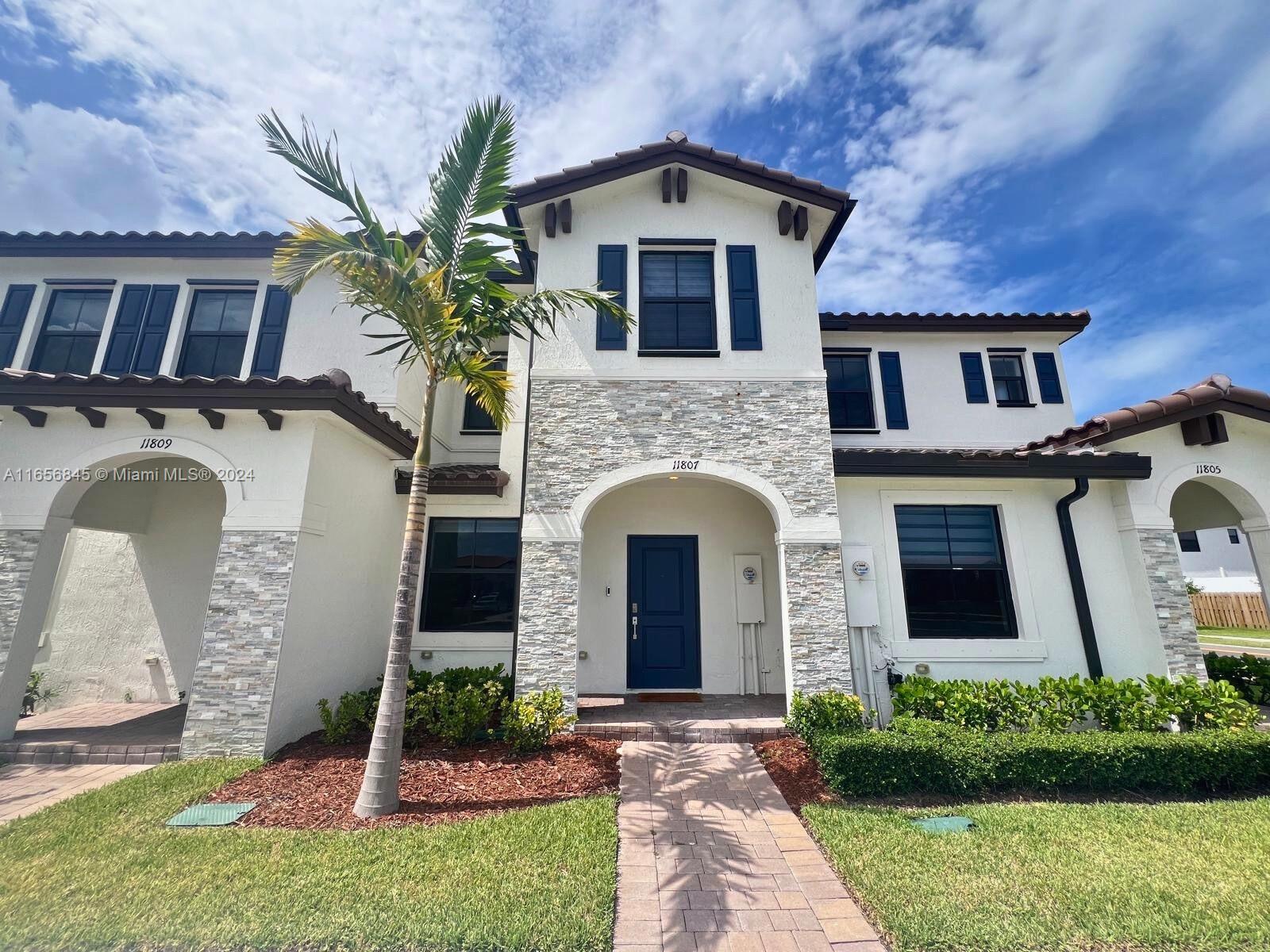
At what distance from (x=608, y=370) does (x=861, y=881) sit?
7152 millimetres

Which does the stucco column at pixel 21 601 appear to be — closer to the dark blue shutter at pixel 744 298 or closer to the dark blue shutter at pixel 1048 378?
the dark blue shutter at pixel 744 298

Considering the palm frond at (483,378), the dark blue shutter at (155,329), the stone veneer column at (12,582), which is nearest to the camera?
the palm frond at (483,378)

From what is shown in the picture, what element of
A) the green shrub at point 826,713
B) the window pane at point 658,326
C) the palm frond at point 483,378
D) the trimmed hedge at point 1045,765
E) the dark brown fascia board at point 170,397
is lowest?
the trimmed hedge at point 1045,765

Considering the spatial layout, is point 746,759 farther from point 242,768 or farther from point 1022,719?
point 242,768

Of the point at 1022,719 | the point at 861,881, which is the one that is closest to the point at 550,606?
the point at 861,881

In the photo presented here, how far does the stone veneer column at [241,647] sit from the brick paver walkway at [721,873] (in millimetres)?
4754

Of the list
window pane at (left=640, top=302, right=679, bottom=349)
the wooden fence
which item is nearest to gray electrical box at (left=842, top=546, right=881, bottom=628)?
window pane at (left=640, top=302, right=679, bottom=349)

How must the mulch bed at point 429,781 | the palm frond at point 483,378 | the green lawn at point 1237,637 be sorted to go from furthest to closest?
the green lawn at point 1237,637
the palm frond at point 483,378
the mulch bed at point 429,781

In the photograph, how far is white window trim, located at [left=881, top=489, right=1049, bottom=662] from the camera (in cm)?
808

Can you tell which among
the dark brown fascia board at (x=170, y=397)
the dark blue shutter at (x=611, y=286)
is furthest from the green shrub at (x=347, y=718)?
the dark blue shutter at (x=611, y=286)

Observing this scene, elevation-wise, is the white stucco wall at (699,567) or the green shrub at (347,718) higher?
the white stucco wall at (699,567)

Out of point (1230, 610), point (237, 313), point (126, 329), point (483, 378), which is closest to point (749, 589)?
point (483, 378)

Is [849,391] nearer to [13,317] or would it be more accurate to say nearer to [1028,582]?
[1028,582]

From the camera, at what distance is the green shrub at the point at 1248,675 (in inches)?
351
